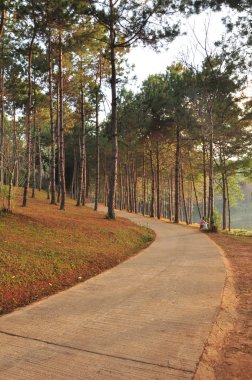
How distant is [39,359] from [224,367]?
2.10 meters

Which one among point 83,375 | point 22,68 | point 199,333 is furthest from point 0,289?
point 22,68

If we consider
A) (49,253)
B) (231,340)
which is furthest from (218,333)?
(49,253)

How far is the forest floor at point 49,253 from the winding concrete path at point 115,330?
54cm

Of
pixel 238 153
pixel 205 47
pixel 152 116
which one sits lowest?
pixel 238 153

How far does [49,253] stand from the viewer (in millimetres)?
8875

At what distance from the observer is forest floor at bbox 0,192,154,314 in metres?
6.64

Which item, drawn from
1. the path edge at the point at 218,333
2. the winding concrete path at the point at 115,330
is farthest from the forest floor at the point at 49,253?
the path edge at the point at 218,333

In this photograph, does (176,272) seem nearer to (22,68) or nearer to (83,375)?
(83,375)

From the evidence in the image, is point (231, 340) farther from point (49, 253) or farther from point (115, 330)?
point (49, 253)

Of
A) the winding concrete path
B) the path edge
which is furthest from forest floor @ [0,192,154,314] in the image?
the path edge

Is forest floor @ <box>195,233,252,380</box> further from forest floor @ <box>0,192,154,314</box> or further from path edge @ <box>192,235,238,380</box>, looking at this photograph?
forest floor @ <box>0,192,154,314</box>

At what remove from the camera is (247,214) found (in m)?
127

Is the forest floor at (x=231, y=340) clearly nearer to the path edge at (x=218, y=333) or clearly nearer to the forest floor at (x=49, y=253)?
the path edge at (x=218, y=333)

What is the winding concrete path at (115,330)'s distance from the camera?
3557mm
